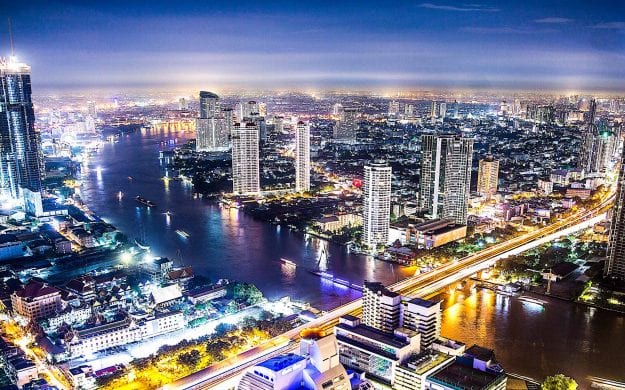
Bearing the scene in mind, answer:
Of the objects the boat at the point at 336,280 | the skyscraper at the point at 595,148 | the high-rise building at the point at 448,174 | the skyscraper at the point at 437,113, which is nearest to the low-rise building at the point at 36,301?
the boat at the point at 336,280

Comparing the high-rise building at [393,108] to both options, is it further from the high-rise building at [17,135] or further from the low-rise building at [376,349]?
the low-rise building at [376,349]

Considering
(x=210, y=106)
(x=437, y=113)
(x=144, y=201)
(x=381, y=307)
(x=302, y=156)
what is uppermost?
(x=210, y=106)

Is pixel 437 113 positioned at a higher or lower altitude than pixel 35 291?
higher

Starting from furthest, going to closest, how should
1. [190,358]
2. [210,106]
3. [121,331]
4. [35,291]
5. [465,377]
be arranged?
[210,106] < [35,291] < [121,331] < [190,358] < [465,377]

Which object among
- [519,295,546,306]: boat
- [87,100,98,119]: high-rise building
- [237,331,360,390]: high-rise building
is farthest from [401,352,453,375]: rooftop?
[87,100,98,119]: high-rise building

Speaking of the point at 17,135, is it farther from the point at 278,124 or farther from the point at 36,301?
the point at 278,124

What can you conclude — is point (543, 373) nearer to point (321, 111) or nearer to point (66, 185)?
point (66, 185)

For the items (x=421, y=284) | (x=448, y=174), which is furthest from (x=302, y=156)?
(x=421, y=284)

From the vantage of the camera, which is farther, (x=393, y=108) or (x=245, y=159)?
(x=393, y=108)
